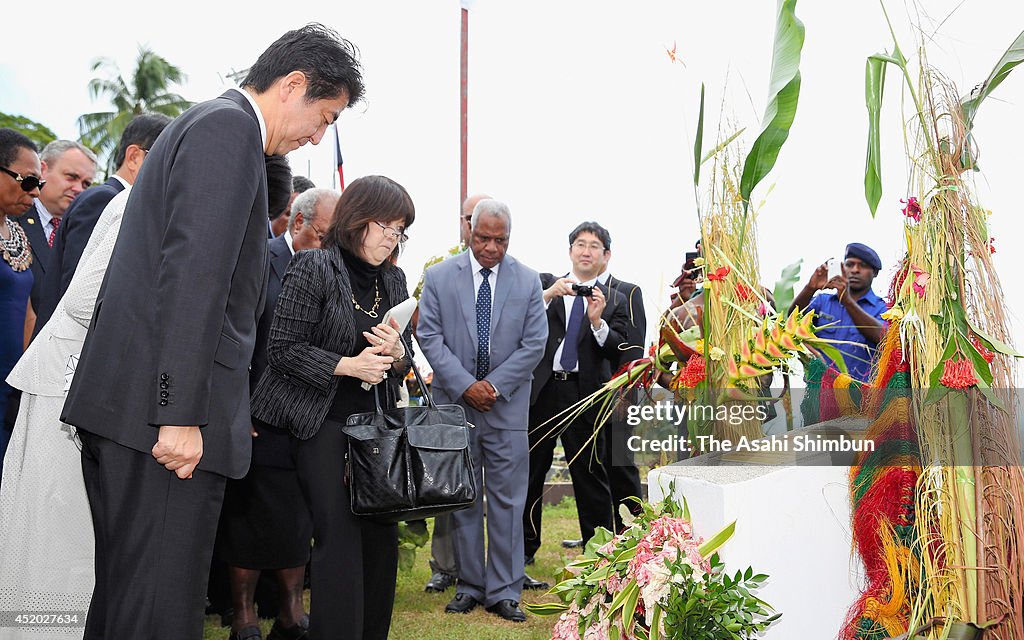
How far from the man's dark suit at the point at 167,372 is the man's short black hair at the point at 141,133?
1.16m

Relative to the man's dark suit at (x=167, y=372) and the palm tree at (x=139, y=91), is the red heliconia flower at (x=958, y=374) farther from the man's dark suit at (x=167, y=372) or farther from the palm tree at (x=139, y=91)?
the palm tree at (x=139, y=91)

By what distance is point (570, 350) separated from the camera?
558 centimetres

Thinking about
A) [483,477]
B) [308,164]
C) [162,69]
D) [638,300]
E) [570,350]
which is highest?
[162,69]

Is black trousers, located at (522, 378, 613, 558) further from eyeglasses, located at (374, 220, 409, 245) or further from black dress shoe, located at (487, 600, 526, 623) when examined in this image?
eyeglasses, located at (374, 220, 409, 245)

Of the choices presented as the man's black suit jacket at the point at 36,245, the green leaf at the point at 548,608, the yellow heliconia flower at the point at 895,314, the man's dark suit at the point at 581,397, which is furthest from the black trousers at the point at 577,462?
the yellow heliconia flower at the point at 895,314

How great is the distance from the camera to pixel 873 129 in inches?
97.1

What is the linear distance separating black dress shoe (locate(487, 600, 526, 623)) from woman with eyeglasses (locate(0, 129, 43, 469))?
2401mm

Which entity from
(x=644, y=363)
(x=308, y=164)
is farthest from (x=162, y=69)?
(x=644, y=363)

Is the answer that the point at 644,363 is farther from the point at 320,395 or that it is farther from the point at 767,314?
the point at 320,395

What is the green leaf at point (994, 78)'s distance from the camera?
2.11m

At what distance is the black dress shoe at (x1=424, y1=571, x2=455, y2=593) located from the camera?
5.05m

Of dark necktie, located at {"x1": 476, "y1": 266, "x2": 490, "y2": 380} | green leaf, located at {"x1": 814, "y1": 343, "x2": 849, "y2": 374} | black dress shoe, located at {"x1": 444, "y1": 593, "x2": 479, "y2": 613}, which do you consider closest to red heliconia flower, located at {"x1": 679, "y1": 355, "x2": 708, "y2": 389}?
green leaf, located at {"x1": 814, "y1": 343, "x2": 849, "y2": 374}

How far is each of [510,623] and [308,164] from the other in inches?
192

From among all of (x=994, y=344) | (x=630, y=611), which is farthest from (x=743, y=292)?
(x=630, y=611)
